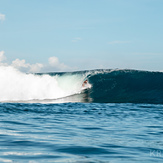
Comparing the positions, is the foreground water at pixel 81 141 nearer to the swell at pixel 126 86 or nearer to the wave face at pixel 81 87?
the swell at pixel 126 86

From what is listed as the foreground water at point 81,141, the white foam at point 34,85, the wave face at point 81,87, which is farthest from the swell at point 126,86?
the foreground water at point 81,141

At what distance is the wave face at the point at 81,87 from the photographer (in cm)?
1766

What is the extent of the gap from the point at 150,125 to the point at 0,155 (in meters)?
4.97

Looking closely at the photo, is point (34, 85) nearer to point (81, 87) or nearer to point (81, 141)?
point (81, 87)

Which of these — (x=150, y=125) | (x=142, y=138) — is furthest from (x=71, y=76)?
(x=142, y=138)

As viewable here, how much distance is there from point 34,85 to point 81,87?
3.74 m

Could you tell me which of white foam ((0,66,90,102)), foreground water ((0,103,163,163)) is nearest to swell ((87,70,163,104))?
white foam ((0,66,90,102))

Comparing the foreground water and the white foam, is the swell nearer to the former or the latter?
the white foam

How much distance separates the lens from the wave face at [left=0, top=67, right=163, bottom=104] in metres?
17.7

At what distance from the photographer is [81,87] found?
19.3 meters

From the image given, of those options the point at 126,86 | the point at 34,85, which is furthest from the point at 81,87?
the point at 34,85

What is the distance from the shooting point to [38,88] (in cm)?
2031

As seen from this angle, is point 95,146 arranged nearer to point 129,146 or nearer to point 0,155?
point 129,146

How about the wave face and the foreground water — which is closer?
the foreground water
